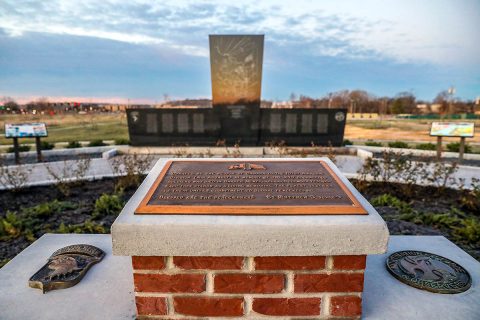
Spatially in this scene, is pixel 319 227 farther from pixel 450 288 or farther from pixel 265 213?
pixel 450 288

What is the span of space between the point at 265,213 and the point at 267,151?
28.9 feet

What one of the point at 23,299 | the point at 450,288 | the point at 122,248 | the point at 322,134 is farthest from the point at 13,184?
the point at 322,134

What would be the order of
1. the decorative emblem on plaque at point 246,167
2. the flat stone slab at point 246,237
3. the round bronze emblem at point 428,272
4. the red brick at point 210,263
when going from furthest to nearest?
1. the decorative emblem on plaque at point 246,167
2. the round bronze emblem at point 428,272
3. the red brick at point 210,263
4. the flat stone slab at point 246,237

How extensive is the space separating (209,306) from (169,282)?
30 cm

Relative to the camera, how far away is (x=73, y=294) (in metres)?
2.37

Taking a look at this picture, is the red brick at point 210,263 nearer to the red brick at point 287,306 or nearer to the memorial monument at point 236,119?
the red brick at point 287,306

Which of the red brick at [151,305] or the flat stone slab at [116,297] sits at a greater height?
the red brick at [151,305]

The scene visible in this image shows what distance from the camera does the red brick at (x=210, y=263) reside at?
1.99 m

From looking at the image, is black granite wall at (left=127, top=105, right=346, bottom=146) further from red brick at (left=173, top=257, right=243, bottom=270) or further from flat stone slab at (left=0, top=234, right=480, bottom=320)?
red brick at (left=173, top=257, right=243, bottom=270)

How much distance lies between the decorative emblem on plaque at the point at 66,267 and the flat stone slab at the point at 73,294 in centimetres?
4

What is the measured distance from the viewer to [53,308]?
7.27 ft

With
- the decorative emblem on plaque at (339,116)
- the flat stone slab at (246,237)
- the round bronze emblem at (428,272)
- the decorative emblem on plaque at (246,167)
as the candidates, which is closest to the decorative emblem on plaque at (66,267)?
the flat stone slab at (246,237)

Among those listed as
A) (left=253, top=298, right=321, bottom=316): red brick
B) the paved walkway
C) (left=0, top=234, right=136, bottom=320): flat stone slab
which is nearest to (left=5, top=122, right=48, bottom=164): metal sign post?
the paved walkway

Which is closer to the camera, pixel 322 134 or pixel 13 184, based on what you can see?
pixel 13 184
